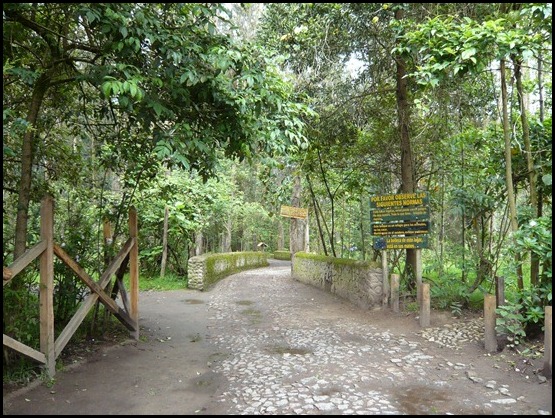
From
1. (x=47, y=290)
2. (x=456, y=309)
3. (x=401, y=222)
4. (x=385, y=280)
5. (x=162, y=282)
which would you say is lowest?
(x=162, y=282)

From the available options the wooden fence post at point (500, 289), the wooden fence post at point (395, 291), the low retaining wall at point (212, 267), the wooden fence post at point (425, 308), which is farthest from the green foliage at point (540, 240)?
the low retaining wall at point (212, 267)

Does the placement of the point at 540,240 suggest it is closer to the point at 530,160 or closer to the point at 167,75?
the point at 530,160

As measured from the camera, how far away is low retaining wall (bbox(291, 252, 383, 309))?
8.30 meters

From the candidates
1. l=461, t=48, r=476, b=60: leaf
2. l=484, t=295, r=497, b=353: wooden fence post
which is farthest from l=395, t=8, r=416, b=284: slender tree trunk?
l=461, t=48, r=476, b=60: leaf

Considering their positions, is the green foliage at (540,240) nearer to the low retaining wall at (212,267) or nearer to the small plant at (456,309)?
the small plant at (456,309)

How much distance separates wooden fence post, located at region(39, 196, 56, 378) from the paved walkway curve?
1.00 feet

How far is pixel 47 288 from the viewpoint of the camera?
458cm

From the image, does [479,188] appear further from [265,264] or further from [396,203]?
[265,264]

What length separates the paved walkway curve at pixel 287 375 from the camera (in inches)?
156

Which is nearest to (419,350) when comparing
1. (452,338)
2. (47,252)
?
(452,338)

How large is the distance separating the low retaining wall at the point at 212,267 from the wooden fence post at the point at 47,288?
7.57 m

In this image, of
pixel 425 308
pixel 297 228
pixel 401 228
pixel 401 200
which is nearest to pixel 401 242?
pixel 401 228

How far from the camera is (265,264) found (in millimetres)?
20047

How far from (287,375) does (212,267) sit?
8.65 m
